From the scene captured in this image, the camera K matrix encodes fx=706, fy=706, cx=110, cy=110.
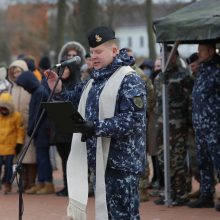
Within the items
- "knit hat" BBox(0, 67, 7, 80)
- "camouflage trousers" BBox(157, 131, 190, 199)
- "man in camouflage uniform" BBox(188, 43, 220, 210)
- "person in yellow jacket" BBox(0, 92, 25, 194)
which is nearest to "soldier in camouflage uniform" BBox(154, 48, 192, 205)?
"camouflage trousers" BBox(157, 131, 190, 199)

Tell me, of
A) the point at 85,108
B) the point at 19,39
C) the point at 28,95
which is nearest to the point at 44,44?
the point at 19,39

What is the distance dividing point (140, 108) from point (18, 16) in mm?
60898

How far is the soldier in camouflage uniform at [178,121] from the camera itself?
893 cm

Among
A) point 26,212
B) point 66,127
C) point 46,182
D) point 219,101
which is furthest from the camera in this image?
point 46,182

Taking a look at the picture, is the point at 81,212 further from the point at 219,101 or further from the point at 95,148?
the point at 219,101

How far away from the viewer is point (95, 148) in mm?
5750

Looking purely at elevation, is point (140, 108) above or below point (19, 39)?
below

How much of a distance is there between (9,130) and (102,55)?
5.03 m

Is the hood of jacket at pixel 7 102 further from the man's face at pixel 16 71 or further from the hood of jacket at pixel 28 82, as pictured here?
the man's face at pixel 16 71

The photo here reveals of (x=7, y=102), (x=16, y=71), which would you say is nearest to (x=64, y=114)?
(x=7, y=102)

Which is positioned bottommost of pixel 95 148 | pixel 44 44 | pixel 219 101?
pixel 95 148

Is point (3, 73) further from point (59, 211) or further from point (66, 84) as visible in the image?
point (59, 211)

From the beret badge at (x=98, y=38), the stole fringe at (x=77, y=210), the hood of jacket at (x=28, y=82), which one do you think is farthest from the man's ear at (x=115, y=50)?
the hood of jacket at (x=28, y=82)

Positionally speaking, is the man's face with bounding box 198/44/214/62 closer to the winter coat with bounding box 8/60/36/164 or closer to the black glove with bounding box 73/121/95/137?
the winter coat with bounding box 8/60/36/164
